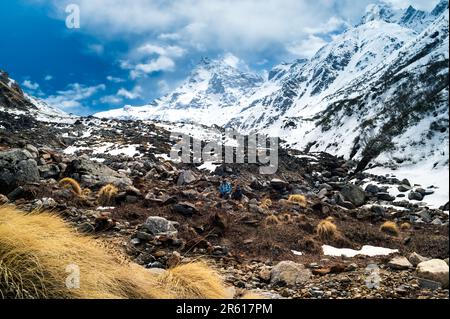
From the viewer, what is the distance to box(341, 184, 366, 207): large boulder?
1702cm

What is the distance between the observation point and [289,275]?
20.9 ft

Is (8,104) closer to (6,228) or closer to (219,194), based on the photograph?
(219,194)

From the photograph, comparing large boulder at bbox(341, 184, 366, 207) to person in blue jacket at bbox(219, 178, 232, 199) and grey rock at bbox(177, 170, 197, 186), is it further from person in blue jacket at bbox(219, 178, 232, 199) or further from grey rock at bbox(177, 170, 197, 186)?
grey rock at bbox(177, 170, 197, 186)

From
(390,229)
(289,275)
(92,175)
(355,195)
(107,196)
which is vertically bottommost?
Answer: (289,275)

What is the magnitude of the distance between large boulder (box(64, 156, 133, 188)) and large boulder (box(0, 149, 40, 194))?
2.31m

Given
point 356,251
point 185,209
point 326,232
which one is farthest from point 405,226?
point 185,209

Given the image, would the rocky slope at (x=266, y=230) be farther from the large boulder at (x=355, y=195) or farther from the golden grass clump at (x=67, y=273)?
the golden grass clump at (x=67, y=273)

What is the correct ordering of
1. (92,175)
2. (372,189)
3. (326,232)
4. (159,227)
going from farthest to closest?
1. (372,189)
2. (92,175)
3. (326,232)
4. (159,227)

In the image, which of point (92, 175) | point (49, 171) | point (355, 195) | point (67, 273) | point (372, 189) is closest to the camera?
point (67, 273)

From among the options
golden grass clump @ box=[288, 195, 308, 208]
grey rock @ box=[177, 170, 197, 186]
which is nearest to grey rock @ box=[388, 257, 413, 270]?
golden grass clump @ box=[288, 195, 308, 208]

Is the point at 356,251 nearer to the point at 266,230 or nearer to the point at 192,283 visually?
the point at 266,230

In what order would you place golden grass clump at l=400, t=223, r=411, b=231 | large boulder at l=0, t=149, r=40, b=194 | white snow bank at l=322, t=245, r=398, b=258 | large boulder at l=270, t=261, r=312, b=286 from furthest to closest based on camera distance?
large boulder at l=0, t=149, r=40, b=194 < golden grass clump at l=400, t=223, r=411, b=231 < white snow bank at l=322, t=245, r=398, b=258 < large boulder at l=270, t=261, r=312, b=286

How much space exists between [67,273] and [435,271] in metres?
4.68
